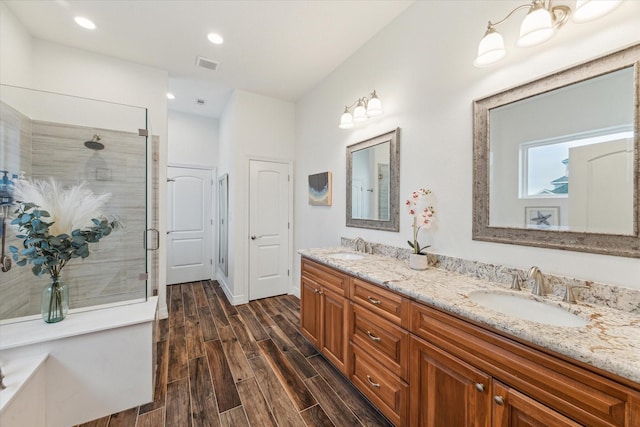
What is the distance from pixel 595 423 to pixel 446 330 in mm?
491

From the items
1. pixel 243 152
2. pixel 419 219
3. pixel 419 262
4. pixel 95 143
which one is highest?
pixel 243 152

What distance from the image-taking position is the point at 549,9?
3.99 ft

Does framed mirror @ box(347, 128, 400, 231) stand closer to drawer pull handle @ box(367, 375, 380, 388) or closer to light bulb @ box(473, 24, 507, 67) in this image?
light bulb @ box(473, 24, 507, 67)

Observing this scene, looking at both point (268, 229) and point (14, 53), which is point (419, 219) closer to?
point (268, 229)

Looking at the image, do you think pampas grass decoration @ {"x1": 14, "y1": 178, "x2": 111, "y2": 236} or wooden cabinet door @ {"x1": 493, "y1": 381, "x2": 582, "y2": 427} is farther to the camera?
pampas grass decoration @ {"x1": 14, "y1": 178, "x2": 111, "y2": 236}

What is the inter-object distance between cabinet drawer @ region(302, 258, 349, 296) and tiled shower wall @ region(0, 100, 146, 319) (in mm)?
1474

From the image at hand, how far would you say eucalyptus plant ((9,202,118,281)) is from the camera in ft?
5.21

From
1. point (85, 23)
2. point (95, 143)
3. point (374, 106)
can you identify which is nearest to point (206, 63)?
point (85, 23)

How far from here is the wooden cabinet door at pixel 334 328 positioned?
190 cm

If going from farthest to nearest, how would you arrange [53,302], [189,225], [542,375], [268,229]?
[189,225]
[268,229]
[53,302]
[542,375]

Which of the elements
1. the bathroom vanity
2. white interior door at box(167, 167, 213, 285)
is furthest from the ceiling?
the bathroom vanity

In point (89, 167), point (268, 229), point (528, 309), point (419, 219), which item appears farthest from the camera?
point (268, 229)

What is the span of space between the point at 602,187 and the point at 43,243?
3138 millimetres

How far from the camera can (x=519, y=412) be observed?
0.91 metres
